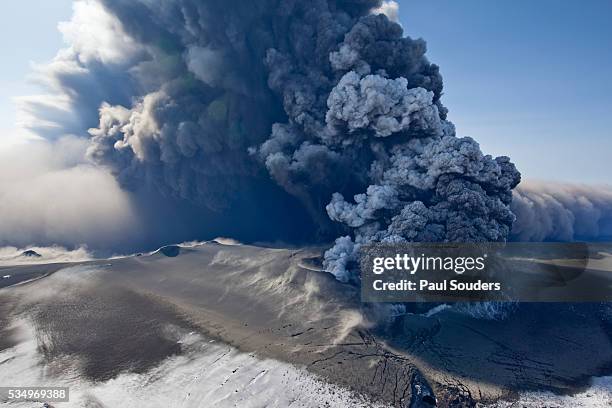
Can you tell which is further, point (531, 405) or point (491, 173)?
point (491, 173)

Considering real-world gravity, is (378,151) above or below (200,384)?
above

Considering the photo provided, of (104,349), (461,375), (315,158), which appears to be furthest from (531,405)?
(315,158)

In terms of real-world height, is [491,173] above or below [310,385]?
above

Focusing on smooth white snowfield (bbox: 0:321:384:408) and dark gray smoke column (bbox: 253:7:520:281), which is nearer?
smooth white snowfield (bbox: 0:321:384:408)

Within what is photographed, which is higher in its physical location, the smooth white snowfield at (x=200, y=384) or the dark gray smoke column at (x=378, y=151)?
the dark gray smoke column at (x=378, y=151)

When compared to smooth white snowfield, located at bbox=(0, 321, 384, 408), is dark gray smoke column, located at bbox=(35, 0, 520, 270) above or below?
above

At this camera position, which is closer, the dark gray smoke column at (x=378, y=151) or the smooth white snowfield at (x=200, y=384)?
the smooth white snowfield at (x=200, y=384)

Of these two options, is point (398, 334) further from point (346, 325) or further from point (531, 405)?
point (531, 405)

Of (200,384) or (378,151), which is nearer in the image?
(200,384)
